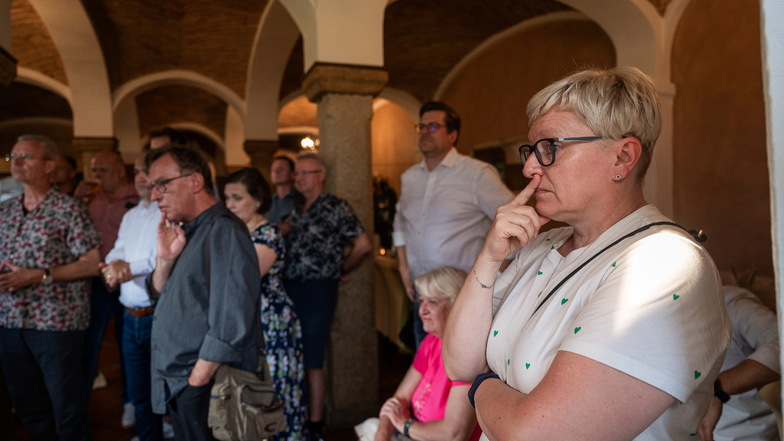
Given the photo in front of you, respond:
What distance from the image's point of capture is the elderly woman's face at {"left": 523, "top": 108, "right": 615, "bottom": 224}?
3.54 feet

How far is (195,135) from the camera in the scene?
53.8 feet

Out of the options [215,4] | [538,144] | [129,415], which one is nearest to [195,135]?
[215,4]

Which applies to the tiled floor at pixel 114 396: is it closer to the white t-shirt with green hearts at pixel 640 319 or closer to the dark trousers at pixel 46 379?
the dark trousers at pixel 46 379

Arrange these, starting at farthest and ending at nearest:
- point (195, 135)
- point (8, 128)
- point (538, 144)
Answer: point (195, 135) < point (8, 128) < point (538, 144)

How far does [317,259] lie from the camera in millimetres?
3244

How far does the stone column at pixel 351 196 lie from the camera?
139 inches

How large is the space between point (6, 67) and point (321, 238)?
2347 millimetres

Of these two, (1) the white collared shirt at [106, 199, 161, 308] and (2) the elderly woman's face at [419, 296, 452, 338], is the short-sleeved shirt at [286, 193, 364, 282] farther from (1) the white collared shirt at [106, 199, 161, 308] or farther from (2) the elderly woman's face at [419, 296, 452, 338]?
(2) the elderly woman's face at [419, 296, 452, 338]

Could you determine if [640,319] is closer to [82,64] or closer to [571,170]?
[571,170]

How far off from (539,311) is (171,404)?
1.59m

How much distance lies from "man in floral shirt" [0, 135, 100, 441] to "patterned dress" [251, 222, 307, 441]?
94 cm

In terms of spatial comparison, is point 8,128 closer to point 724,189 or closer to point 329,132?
point 329,132

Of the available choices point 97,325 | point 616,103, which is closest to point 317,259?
point 97,325

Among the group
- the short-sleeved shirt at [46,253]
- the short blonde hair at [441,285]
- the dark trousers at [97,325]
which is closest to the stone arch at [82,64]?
the dark trousers at [97,325]
